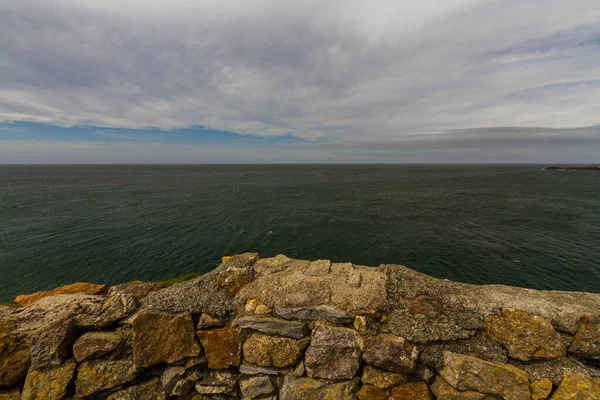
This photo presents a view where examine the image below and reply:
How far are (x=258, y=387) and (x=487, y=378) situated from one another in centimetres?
771

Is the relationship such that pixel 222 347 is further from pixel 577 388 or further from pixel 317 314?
pixel 577 388

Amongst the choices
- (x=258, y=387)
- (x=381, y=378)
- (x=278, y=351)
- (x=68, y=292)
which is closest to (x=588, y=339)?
(x=381, y=378)

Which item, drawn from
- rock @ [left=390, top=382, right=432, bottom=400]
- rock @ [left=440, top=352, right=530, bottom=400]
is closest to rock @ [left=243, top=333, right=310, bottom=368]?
rock @ [left=390, top=382, right=432, bottom=400]

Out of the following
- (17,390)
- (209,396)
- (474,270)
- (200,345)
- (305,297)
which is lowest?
(474,270)

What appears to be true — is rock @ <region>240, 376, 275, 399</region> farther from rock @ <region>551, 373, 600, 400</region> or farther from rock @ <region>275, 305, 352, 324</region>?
rock @ <region>551, 373, 600, 400</region>

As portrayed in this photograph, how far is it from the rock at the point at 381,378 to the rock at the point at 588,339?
18.6 ft

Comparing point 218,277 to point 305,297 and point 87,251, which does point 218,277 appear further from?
point 87,251

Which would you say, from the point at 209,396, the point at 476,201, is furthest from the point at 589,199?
the point at 209,396

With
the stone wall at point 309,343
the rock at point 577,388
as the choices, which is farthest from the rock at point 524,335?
the rock at point 577,388

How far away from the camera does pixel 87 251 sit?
3359cm

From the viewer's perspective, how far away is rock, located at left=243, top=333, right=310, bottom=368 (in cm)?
880

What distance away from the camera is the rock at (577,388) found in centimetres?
688

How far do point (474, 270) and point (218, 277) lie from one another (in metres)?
30.8

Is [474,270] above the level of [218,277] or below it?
below
